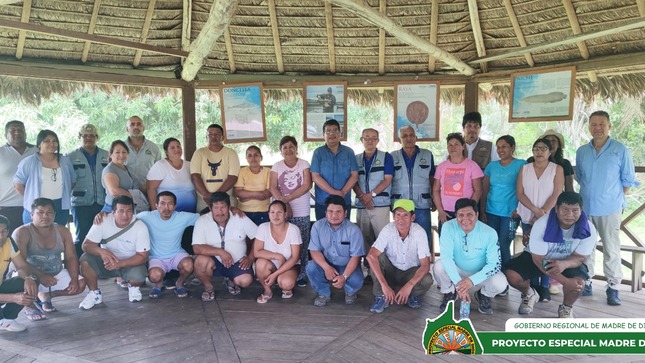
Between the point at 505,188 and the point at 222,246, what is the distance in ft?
8.41

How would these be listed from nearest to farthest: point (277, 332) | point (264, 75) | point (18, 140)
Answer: point (277, 332) → point (18, 140) → point (264, 75)

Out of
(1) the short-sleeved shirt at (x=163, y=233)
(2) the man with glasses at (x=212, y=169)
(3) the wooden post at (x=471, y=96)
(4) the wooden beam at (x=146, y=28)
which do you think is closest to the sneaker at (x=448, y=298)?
(2) the man with glasses at (x=212, y=169)

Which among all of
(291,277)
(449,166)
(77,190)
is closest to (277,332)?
(291,277)

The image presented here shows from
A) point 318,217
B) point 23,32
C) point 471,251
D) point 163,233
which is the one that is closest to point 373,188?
point 318,217

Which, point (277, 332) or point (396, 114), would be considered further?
point (396, 114)

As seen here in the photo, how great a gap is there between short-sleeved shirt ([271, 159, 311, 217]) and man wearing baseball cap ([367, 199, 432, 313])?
2.81 ft

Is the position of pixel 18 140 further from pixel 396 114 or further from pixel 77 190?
pixel 396 114

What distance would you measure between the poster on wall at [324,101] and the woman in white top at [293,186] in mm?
1540

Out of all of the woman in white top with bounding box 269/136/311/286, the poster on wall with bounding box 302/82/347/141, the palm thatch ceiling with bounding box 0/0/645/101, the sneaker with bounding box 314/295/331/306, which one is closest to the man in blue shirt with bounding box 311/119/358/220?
the woman in white top with bounding box 269/136/311/286

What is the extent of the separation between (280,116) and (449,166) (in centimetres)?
815

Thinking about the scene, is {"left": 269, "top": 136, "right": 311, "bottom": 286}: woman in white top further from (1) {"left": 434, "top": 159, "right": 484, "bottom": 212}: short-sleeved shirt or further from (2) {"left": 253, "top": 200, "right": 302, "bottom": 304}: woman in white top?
(1) {"left": 434, "top": 159, "right": 484, "bottom": 212}: short-sleeved shirt

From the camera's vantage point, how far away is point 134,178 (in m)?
4.44

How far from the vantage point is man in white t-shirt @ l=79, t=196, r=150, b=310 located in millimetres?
3744

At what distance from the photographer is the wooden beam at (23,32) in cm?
450
